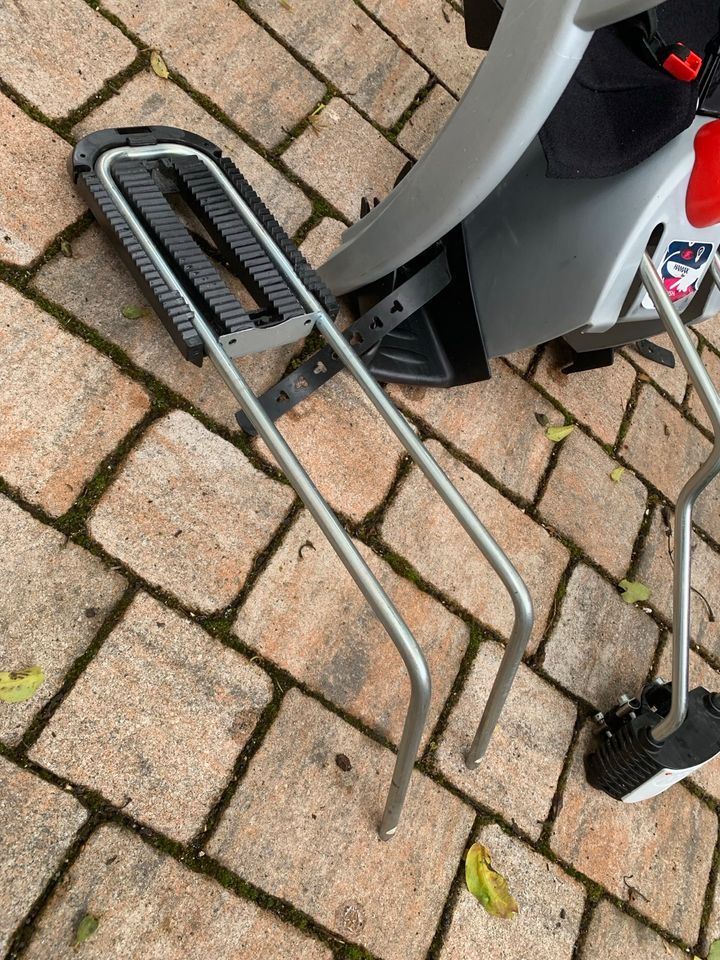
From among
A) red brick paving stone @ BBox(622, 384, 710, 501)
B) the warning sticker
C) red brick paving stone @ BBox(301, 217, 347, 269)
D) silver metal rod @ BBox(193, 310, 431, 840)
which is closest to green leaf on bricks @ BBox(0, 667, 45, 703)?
silver metal rod @ BBox(193, 310, 431, 840)

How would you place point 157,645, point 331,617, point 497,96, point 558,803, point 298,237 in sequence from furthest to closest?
point 298,237 → point 558,803 → point 331,617 → point 157,645 → point 497,96

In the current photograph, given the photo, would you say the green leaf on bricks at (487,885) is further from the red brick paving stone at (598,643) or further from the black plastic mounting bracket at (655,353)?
the black plastic mounting bracket at (655,353)

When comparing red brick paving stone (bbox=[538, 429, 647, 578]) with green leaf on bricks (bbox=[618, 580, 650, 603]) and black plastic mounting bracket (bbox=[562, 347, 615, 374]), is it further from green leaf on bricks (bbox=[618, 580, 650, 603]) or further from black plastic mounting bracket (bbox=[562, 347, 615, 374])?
black plastic mounting bracket (bbox=[562, 347, 615, 374])

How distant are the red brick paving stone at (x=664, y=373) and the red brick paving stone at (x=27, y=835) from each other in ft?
6.40

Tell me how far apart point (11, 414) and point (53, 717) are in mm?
563

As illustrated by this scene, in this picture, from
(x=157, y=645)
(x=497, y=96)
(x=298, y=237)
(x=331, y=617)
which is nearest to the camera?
(x=497, y=96)

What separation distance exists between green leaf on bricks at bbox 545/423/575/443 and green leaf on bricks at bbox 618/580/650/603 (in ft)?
1.36

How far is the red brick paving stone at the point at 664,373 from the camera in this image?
2369 mm

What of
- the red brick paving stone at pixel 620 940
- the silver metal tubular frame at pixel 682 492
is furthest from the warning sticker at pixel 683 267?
the red brick paving stone at pixel 620 940

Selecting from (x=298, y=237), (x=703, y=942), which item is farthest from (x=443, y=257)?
(x=703, y=942)

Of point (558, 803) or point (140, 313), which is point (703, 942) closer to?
point (558, 803)

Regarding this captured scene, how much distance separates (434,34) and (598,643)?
1875 millimetres

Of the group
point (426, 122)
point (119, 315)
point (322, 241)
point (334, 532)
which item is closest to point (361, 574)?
point (334, 532)

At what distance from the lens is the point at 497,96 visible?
1293 millimetres
